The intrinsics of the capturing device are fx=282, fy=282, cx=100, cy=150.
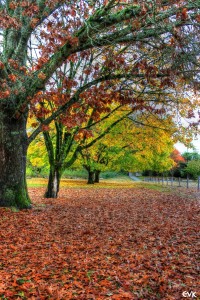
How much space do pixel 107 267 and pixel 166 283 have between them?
3.40ft

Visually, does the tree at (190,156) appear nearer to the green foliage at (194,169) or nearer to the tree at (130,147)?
the green foliage at (194,169)

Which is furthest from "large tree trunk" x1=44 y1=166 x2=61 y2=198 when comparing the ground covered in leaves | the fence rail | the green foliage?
the green foliage

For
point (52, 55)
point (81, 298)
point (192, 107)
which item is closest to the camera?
point (81, 298)

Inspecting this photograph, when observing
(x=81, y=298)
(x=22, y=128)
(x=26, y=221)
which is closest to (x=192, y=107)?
(x=22, y=128)

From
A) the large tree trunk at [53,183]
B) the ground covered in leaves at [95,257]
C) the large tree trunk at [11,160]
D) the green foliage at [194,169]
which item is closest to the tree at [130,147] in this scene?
the large tree trunk at [53,183]

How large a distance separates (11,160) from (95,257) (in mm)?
5165

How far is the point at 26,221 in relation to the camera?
7.93 meters

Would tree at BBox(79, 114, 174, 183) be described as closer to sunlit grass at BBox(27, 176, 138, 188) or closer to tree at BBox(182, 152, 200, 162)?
sunlit grass at BBox(27, 176, 138, 188)

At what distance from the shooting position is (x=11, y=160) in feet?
30.1

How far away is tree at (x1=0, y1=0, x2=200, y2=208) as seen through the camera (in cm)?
676

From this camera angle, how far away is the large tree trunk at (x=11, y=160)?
9.07 meters

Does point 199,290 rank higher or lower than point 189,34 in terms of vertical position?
lower

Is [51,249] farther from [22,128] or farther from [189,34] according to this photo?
[189,34]

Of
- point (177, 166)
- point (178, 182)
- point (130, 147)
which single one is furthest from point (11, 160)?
point (177, 166)
